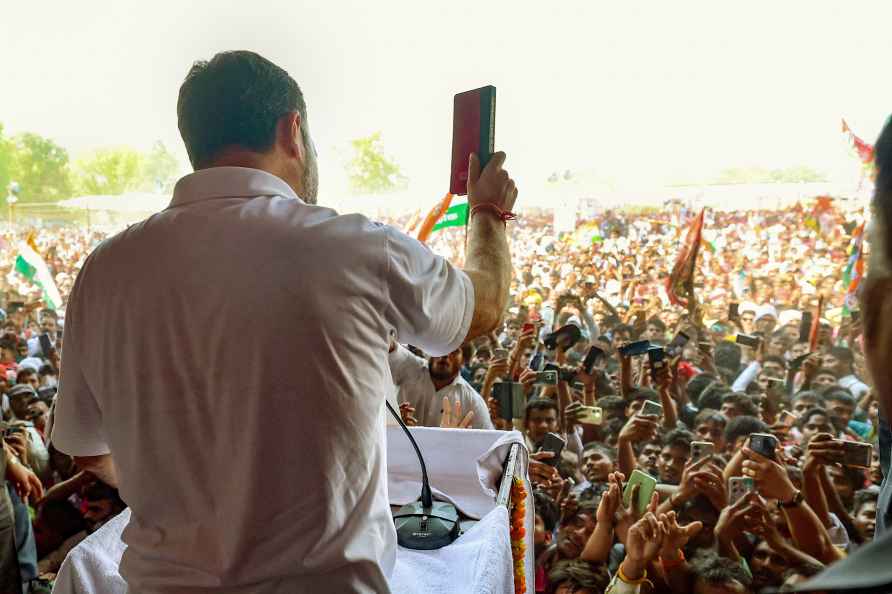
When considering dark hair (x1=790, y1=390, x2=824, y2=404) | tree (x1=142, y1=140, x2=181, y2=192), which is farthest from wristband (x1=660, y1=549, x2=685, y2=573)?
tree (x1=142, y1=140, x2=181, y2=192)

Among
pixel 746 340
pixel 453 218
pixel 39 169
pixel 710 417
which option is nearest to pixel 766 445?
pixel 710 417

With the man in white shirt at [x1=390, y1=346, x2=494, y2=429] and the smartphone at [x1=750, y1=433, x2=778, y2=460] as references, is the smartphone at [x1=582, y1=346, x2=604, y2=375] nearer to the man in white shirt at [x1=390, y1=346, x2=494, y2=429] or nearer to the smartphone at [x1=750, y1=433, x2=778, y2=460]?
the man in white shirt at [x1=390, y1=346, x2=494, y2=429]

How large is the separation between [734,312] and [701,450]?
68 centimetres

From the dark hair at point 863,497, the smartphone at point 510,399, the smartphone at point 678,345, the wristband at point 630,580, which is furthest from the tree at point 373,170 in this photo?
the dark hair at point 863,497

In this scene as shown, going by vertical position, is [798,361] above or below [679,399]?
above

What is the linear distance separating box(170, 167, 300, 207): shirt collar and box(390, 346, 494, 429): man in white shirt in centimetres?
201

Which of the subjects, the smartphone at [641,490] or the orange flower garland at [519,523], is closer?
the orange flower garland at [519,523]

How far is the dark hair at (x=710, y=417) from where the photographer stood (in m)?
2.54

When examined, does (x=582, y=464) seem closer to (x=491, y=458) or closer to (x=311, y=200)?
(x=491, y=458)

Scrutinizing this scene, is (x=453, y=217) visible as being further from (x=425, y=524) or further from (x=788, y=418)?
(x=425, y=524)

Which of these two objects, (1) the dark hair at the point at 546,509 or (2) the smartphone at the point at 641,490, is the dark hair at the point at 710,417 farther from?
(1) the dark hair at the point at 546,509

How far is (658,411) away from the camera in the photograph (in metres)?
2.46

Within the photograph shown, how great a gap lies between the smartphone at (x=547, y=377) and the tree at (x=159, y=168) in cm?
247

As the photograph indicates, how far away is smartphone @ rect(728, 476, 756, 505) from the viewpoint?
89.9 inches
